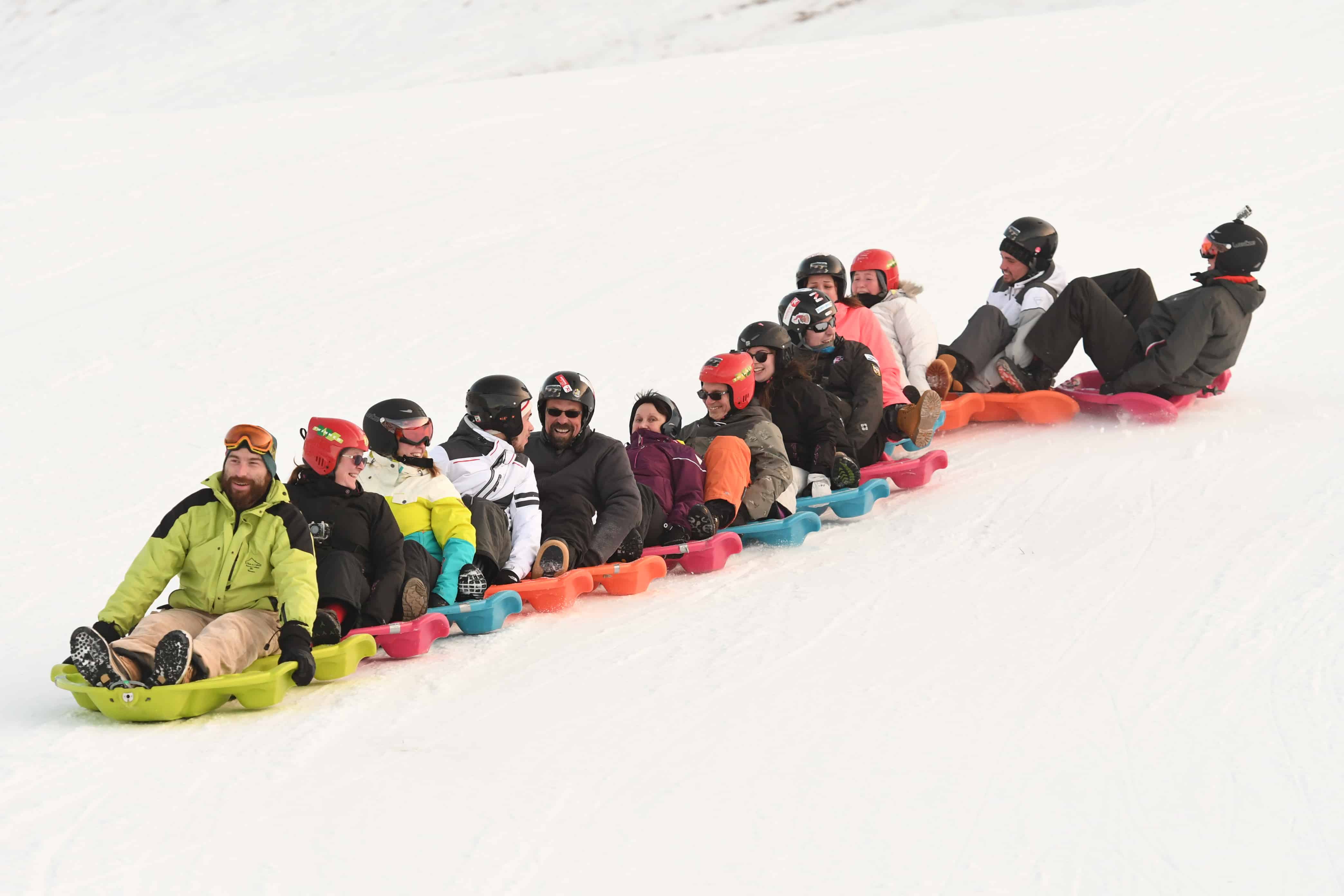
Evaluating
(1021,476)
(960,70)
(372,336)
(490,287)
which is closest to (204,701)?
(1021,476)

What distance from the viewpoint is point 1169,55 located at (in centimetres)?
2059

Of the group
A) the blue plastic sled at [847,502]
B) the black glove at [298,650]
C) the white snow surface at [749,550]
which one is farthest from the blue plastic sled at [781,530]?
the black glove at [298,650]

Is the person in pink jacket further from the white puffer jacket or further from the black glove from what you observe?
the black glove

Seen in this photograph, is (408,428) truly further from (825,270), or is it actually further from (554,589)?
(825,270)

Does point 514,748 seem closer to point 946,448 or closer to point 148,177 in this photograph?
point 946,448

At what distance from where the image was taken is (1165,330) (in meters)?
9.43

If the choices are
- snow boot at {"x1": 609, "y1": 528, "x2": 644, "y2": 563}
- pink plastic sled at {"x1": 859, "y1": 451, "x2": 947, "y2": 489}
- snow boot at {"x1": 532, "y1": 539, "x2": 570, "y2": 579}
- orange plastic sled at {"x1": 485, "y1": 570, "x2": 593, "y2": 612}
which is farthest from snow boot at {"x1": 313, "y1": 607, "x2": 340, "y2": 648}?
pink plastic sled at {"x1": 859, "y1": 451, "x2": 947, "y2": 489}

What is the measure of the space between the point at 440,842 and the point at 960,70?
61.1 ft

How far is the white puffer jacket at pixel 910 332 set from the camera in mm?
9477

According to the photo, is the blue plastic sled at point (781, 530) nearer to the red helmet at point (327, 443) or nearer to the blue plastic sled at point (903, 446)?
the blue plastic sled at point (903, 446)

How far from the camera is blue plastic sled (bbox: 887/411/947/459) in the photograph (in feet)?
29.7

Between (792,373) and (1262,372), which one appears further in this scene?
(1262,372)

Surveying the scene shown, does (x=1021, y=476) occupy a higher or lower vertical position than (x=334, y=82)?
lower

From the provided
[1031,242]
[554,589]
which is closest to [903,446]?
[1031,242]
